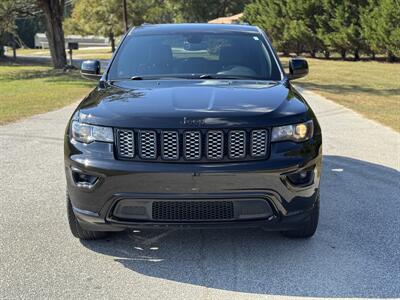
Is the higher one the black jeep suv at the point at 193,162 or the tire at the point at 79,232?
the black jeep suv at the point at 193,162

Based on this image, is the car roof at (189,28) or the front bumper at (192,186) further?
the car roof at (189,28)

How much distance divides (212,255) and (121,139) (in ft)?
3.79

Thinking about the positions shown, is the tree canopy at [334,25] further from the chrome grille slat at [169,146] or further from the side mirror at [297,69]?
the chrome grille slat at [169,146]

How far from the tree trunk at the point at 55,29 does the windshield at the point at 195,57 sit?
21590 millimetres

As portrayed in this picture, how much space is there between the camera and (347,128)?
987 cm

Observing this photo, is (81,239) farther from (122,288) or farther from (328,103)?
(328,103)

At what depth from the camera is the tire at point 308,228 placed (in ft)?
13.5

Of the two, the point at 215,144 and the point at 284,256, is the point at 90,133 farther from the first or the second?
the point at 284,256

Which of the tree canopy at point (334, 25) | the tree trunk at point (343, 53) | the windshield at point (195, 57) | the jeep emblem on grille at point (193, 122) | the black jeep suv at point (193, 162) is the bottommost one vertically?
the tree trunk at point (343, 53)

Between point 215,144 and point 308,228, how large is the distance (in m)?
1.15

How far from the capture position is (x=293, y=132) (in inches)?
150

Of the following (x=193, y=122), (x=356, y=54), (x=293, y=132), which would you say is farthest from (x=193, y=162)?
(x=356, y=54)

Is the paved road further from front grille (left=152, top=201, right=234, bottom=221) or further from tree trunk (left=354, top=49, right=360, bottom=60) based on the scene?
tree trunk (left=354, top=49, right=360, bottom=60)

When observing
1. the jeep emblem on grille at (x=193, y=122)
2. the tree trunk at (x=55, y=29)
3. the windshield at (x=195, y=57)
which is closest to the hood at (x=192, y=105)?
the jeep emblem on grille at (x=193, y=122)
